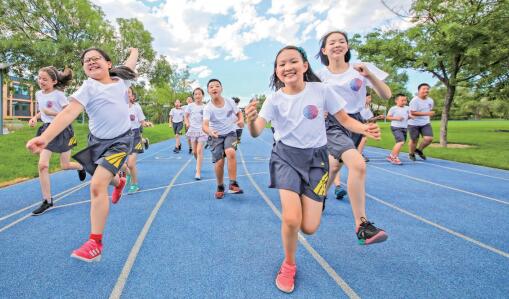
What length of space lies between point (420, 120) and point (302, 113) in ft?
24.7

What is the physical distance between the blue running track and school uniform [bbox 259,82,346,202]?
794mm

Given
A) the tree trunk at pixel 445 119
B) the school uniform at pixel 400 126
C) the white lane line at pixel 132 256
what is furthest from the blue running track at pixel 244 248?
the tree trunk at pixel 445 119

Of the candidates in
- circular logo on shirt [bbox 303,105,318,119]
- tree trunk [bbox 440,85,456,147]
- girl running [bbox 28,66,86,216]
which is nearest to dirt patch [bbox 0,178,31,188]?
girl running [bbox 28,66,86,216]

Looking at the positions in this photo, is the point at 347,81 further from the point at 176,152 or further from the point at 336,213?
the point at 176,152

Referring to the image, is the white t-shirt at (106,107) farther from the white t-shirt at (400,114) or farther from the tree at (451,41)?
the tree at (451,41)

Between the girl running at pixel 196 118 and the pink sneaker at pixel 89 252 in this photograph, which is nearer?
the pink sneaker at pixel 89 252

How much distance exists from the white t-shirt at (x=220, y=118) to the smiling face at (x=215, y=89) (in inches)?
8.8

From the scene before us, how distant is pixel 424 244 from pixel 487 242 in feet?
2.37

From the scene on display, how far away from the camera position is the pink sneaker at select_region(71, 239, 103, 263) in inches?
91.7

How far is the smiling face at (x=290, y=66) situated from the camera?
241 cm

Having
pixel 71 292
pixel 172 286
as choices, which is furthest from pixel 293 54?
pixel 71 292

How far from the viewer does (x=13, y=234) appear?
3.27 m

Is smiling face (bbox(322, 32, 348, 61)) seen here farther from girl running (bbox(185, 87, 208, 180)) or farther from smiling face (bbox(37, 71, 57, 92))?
girl running (bbox(185, 87, 208, 180))

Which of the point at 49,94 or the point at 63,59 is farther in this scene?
the point at 63,59
